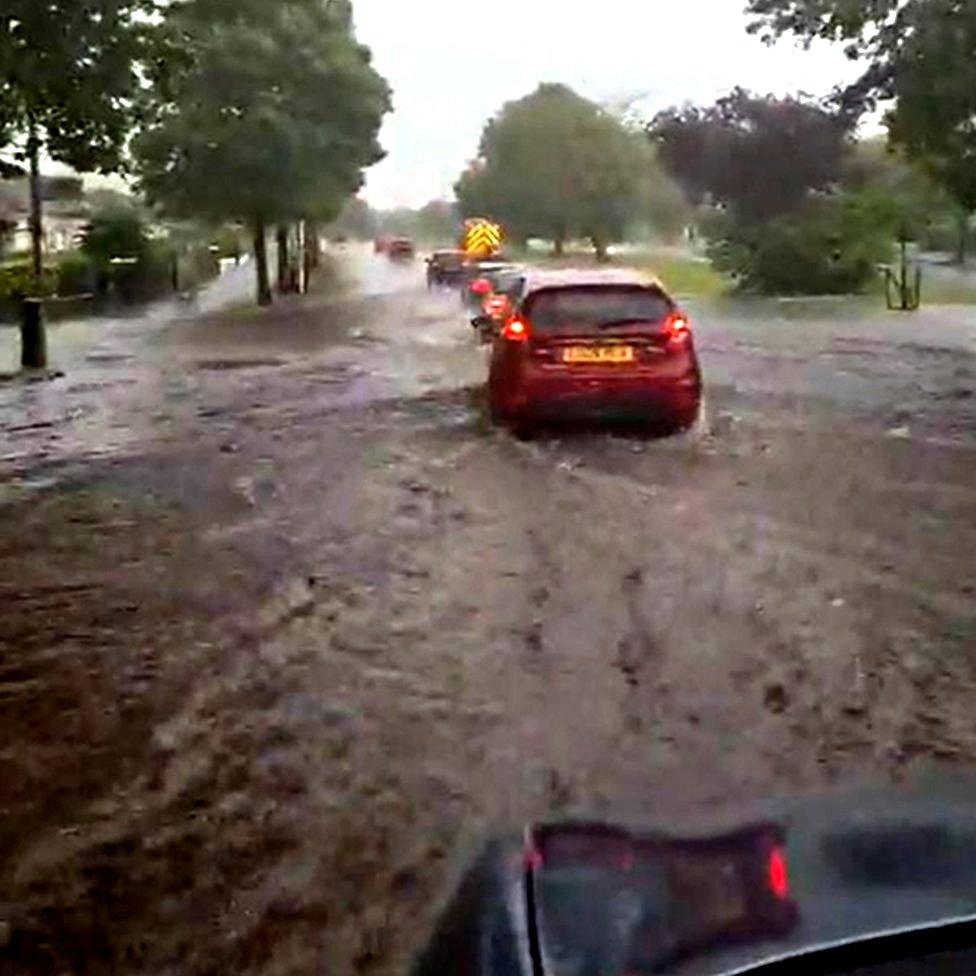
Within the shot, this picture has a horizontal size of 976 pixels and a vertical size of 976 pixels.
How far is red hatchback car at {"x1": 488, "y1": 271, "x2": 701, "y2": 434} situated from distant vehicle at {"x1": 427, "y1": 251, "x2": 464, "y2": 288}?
150ft

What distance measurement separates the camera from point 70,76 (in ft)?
77.0

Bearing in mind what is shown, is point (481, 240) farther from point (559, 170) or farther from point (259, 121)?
point (559, 170)

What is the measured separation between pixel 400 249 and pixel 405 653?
109m

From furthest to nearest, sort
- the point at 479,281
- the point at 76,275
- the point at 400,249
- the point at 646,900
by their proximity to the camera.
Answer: the point at 400,249 → the point at 76,275 → the point at 479,281 → the point at 646,900

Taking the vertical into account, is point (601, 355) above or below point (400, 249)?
above

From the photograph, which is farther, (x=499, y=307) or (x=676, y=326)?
(x=499, y=307)

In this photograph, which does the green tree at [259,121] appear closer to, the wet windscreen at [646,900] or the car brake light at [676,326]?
the car brake light at [676,326]

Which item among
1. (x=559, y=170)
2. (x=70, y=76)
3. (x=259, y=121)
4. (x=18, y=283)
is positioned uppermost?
(x=70, y=76)

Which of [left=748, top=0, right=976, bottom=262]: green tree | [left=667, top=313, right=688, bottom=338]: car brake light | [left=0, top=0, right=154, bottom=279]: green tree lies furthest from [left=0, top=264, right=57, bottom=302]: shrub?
[left=667, top=313, right=688, bottom=338]: car brake light

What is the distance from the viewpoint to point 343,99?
5566 cm

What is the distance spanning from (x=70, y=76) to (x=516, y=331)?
864 cm

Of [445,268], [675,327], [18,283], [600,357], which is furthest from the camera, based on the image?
[445,268]

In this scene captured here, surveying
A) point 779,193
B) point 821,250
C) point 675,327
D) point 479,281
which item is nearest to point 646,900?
point 675,327

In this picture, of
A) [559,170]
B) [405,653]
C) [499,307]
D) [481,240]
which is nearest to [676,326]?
[499,307]
